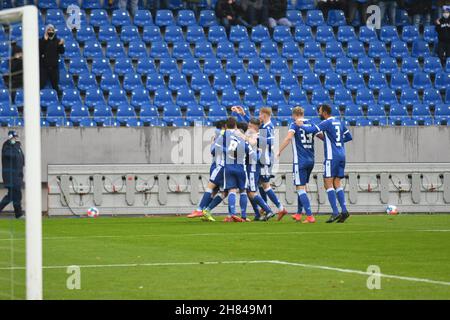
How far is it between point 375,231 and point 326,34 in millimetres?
16505

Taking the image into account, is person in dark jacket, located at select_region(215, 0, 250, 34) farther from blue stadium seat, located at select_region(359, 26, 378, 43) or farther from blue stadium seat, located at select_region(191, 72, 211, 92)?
blue stadium seat, located at select_region(359, 26, 378, 43)

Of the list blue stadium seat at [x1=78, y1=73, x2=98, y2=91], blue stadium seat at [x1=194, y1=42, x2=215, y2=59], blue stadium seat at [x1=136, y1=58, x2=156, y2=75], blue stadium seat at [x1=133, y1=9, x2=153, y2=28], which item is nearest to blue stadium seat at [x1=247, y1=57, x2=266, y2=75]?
blue stadium seat at [x1=194, y1=42, x2=215, y2=59]

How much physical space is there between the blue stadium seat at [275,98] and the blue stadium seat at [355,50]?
356 centimetres

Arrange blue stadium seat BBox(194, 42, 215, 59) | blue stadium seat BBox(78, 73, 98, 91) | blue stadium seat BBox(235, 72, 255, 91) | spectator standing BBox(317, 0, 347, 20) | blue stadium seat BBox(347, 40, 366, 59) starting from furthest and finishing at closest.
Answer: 1. spectator standing BBox(317, 0, 347, 20)
2. blue stadium seat BBox(347, 40, 366, 59)
3. blue stadium seat BBox(194, 42, 215, 59)
4. blue stadium seat BBox(235, 72, 255, 91)
5. blue stadium seat BBox(78, 73, 98, 91)

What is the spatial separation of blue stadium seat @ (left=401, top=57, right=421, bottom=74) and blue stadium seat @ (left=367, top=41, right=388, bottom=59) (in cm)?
69

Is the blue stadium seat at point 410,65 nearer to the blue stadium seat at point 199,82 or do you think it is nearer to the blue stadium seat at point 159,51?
the blue stadium seat at point 199,82

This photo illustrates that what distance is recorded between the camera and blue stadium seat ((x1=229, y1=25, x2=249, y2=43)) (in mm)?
33188

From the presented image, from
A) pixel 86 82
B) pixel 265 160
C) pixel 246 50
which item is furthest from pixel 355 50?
pixel 265 160

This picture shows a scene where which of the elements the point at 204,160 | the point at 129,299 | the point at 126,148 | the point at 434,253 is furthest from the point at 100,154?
the point at 129,299

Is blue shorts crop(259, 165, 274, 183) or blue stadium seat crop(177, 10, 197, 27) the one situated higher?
blue stadium seat crop(177, 10, 197, 27)

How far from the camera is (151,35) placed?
32531mm

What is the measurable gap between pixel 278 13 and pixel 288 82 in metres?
3.81

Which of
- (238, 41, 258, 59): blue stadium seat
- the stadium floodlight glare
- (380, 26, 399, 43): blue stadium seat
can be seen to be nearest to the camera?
the stadium floodlight glare

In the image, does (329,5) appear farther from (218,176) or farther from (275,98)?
(218,176)
